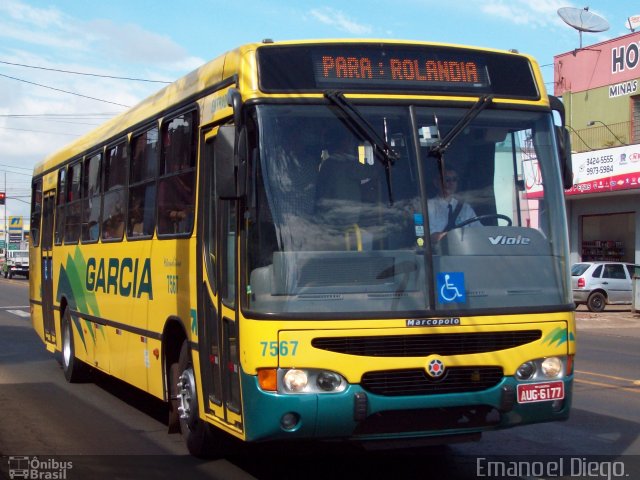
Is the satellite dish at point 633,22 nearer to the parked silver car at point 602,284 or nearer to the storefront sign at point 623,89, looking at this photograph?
the storefront sign at point 623,89

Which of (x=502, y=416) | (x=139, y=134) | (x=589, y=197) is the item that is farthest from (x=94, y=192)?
(x=589, y=197)

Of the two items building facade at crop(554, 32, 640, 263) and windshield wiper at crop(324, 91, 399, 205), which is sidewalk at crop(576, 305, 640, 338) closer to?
building facade at crop(554, 32, 640, 263)

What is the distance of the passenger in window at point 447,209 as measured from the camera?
633 cm

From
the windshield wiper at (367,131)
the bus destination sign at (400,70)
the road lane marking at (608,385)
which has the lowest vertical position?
the road lane marking at (608,385)

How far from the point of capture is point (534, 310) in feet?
21.0

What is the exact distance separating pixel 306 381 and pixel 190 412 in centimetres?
214

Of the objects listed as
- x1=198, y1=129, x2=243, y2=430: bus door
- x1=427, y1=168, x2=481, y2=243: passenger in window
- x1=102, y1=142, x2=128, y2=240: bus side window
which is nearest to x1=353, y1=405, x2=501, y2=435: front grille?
x1=198, y1=129, x2=243, y2=430: bus door

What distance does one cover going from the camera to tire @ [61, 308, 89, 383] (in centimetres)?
1236

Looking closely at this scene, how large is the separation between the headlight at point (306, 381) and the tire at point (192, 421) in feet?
5.85

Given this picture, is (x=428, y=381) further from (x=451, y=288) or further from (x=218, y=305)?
(x=218, y=305)

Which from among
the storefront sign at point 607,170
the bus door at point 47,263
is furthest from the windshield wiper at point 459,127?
the storefront sign at point 607,170

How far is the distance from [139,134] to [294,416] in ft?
14.6

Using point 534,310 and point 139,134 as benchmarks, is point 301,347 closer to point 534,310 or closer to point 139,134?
point 534,310

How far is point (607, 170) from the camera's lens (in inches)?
1232
